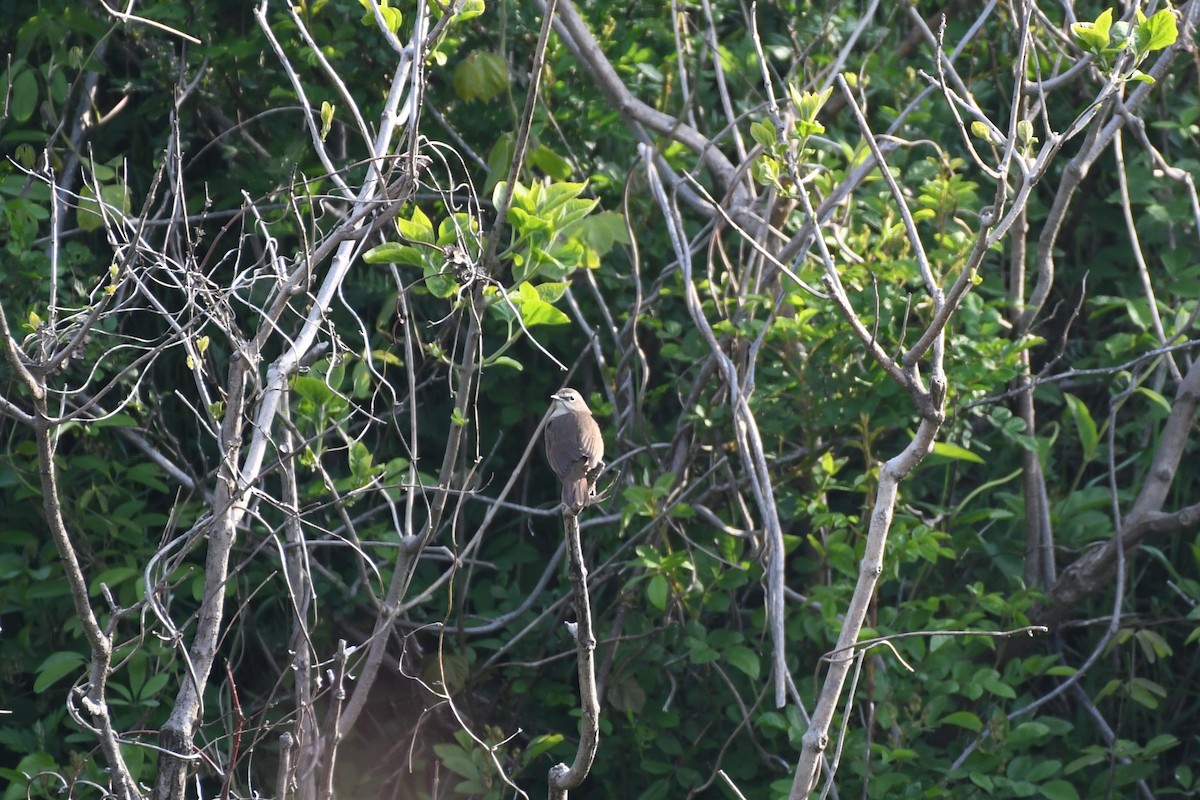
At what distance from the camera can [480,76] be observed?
4367 millimetres

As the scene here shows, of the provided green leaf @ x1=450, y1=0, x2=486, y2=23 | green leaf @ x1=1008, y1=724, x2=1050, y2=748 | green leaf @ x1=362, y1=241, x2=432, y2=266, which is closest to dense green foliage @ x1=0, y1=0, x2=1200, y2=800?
green leaf @ x1=1008, y1=724, x2=1050, y2=748

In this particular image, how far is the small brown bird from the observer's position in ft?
12.6

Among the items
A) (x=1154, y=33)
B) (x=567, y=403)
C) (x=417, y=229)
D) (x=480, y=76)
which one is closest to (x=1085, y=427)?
(x=567, y=403)

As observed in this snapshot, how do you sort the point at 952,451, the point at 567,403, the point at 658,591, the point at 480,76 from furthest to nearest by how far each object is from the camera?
the point at 480,76, the point at 567,403, the point at 658,591, the point at 952,451

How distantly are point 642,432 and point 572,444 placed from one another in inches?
24.6

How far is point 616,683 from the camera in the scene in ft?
14.6

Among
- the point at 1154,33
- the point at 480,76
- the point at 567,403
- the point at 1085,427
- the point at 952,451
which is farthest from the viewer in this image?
the point at 1085,427

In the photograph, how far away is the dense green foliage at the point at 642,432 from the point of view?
4.15m

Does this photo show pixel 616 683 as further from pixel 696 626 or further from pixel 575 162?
pixel 575 162

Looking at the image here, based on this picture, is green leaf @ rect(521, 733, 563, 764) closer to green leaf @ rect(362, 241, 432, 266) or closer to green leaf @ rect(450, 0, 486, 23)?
green leaf @ rect(362, 241, 432, 266)

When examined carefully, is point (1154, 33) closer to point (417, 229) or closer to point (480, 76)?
point (417, 229)

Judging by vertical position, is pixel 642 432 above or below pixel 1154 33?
below

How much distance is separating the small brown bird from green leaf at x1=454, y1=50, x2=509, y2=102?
1.04 meters

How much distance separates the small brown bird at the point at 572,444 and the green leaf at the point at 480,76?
1037 mm
